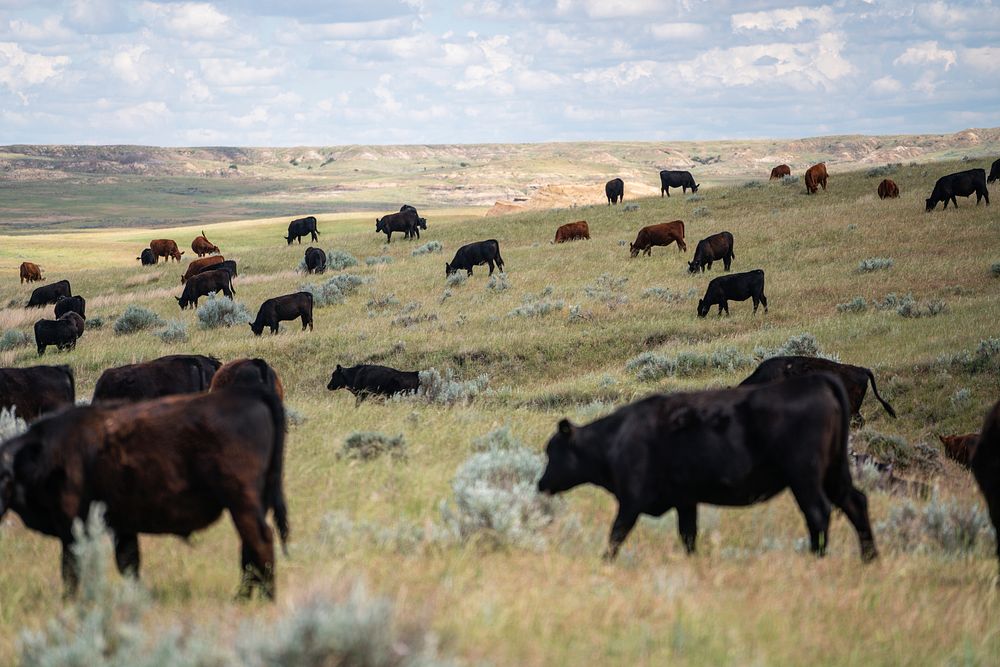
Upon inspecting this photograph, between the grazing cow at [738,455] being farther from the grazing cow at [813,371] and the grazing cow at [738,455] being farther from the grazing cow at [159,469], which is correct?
the grazing cow at [813,371]

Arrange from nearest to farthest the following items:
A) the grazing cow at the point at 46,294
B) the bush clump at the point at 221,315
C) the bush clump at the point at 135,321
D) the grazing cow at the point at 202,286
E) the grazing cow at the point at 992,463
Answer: the grazing cow at the point at 992,463, the bush clump at the point at 221,315, the bush clump at the point at 135,321, the grazing cow at the point at 202,286, the grazing cow at the point at 46,294

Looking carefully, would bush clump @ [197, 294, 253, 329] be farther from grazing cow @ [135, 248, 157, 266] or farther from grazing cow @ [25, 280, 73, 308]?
grazing cow @ [135, 248, 157, 266]

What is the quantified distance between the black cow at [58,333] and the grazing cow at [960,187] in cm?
2803

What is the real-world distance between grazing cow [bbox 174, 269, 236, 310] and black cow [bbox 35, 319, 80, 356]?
21.4 ft

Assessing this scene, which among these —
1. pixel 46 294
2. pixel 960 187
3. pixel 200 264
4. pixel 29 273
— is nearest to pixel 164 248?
pixel 29 273

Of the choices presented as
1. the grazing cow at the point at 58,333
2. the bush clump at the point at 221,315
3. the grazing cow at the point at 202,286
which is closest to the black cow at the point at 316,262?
the grazing cow at the point at 202,286

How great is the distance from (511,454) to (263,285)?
91.7ft

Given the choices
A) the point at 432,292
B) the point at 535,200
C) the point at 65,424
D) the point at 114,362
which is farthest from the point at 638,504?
the point at 535,200

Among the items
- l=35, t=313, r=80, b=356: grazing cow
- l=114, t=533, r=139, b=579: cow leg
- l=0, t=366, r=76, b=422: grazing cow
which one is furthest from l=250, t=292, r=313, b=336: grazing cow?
l=114, t=533, r=139, b=579: cow leg

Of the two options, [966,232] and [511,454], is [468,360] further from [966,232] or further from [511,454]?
[966,232]

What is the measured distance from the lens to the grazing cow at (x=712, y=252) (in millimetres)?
29219

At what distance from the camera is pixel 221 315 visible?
27.7m

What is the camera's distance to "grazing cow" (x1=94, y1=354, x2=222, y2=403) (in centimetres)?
1322

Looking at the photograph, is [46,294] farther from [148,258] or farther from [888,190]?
[888,190]
